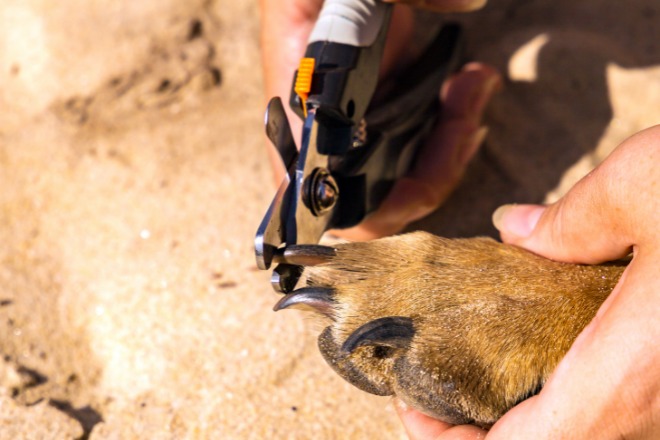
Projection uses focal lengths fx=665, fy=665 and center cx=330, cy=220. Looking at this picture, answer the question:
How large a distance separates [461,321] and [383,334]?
0.16m

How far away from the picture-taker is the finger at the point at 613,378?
1.07m

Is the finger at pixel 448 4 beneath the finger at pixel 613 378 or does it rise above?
above

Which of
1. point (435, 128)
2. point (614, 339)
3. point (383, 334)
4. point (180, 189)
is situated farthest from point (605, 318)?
point (180, 189)

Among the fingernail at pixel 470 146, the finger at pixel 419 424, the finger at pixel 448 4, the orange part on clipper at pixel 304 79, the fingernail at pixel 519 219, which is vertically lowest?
the finger at pixel 419 424

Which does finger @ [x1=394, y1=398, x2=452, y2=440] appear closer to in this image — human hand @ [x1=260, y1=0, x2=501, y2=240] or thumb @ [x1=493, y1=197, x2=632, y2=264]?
thumb @ [x1=493, y1=197, x2=632, y2=264]

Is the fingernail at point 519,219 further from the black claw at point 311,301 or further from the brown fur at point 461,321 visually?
the black claw at point 311,301

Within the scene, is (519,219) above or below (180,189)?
above

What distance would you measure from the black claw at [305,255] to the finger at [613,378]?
49cm

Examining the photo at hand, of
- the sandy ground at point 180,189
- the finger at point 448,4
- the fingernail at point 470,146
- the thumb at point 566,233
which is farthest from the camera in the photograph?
the fingernail at point 470,146

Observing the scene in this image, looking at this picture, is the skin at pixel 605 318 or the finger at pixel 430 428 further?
the finger at pixel 430 428

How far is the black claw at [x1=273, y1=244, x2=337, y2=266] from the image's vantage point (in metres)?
1.35

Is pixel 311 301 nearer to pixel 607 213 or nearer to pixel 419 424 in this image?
pixel 419 424

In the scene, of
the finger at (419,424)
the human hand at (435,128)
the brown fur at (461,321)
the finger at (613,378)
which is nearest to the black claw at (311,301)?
the brown fur at (461,321)

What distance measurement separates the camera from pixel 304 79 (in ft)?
4.80
